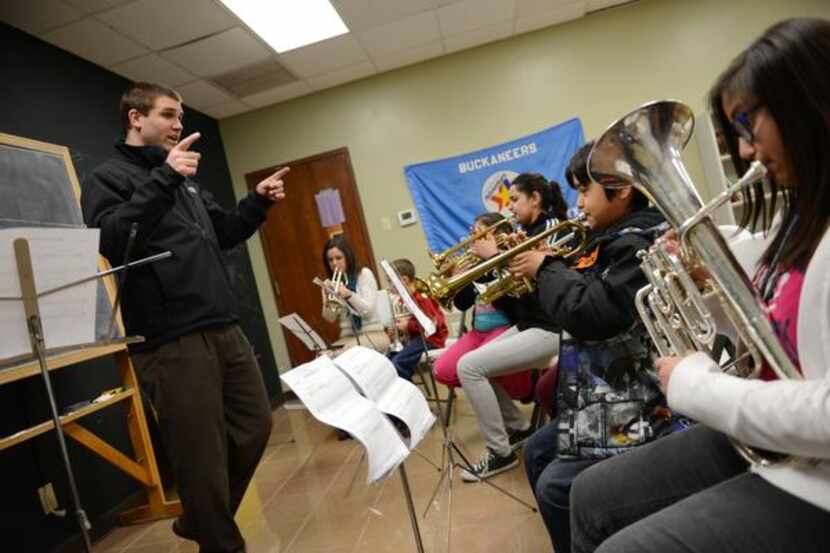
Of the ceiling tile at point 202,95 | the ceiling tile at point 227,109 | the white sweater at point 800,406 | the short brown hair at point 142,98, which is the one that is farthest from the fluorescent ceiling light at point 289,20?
the white sweater at point 800,406

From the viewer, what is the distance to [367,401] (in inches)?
51.7

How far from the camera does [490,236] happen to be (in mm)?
2191

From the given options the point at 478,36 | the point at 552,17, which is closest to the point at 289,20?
the point at 478,36

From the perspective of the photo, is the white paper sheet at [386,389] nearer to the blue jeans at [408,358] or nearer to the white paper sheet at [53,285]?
the white paper sheet at [53,285]

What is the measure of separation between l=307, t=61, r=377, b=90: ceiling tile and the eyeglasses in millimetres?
4569

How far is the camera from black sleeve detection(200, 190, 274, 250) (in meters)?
2.23

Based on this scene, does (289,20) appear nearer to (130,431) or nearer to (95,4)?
(95,4)

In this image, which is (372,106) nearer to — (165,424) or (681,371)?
(165,424)

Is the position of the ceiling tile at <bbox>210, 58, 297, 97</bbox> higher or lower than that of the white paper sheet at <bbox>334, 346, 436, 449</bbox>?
higher

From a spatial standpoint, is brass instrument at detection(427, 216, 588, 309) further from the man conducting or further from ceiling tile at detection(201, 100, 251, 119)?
ceiling tile at detection(201, 100, 251, 119)

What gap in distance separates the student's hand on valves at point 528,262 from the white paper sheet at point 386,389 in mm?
506

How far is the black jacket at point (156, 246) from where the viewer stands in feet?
5.44

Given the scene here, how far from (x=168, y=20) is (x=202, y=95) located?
1.37 m

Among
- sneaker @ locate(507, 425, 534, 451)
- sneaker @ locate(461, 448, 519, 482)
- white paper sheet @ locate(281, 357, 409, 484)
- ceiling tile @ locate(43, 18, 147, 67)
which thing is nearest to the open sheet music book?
white paper sheet @ locate(281, 357, 409, 484)
